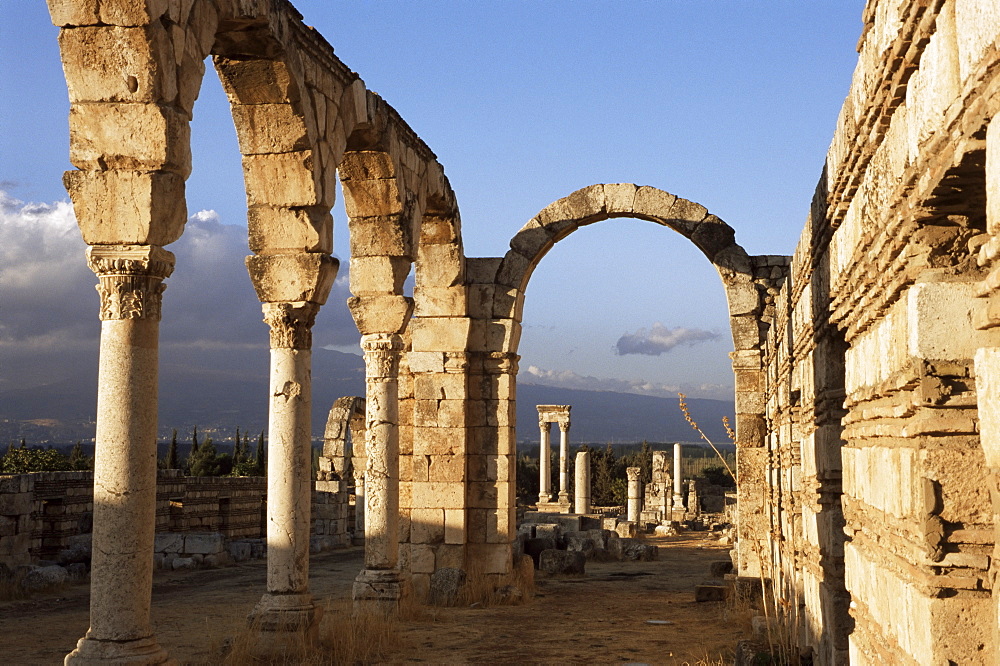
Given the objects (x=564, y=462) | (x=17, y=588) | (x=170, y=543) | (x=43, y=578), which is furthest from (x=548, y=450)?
(x=17, y=588)

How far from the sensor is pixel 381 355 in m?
11.2

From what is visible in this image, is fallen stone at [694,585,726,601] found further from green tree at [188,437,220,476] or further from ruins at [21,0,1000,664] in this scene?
green tree at [188,437,220,476]

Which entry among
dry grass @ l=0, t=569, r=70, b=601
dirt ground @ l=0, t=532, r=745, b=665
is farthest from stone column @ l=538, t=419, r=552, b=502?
dry grass @ l=0, t=569, r=70, b=601

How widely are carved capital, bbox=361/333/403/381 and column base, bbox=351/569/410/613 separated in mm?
2157

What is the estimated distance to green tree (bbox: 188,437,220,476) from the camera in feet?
114

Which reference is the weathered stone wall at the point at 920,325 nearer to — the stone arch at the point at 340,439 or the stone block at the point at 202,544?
the stone block at the point at 202,544

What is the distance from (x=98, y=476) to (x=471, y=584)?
24.0 feet

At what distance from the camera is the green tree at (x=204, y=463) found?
34688 millimetres

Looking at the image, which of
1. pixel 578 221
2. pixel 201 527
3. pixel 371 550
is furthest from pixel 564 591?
pixel 201 527

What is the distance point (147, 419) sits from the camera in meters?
6.34

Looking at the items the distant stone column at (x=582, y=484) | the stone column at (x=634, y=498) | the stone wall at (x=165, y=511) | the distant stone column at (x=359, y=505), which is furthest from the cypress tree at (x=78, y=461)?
the stone column at (x=634, y=498)

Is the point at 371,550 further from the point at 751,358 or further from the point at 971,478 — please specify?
the point at 971,478

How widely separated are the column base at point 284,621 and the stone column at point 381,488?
2.24 meters

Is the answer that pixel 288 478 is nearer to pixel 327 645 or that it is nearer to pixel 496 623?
pixel 327 645
